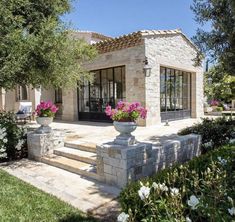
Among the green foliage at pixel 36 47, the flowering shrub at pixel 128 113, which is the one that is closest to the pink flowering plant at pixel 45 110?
the green foliage at pixel 36 47

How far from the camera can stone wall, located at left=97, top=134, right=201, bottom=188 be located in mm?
4551

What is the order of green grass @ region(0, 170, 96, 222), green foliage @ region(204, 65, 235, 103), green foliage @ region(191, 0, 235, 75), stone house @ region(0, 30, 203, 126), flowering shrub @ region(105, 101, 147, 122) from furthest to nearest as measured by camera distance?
1. green foliage @ region(204, 65, 235, 103)
2. stone house @ region(0, 30, 203, 126)
3. green foliage @ region(191, 0, 235, 75)
4. flowering shrub @ region(105, 101, 147, 122)
5. green grass @ region(0, 170, 96, 222)

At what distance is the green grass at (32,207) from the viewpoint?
3625 mm

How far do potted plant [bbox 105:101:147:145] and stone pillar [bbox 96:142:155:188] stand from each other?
206 millimetres

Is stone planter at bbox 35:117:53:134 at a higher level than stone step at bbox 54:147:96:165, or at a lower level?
higher

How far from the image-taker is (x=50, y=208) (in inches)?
154

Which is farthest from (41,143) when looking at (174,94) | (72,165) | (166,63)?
(174,94)

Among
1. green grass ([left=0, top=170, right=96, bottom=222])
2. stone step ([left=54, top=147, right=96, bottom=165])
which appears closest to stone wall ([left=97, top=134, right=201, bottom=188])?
stone step ([left=54, top=147, right=96, bottom=165])

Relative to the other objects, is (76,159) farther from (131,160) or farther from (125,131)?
(131,160)

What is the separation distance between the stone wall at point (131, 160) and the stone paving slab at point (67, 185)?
26 cm

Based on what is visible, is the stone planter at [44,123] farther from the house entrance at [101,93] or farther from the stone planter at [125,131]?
the house entrance at [101,93]

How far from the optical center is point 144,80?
10547 mm

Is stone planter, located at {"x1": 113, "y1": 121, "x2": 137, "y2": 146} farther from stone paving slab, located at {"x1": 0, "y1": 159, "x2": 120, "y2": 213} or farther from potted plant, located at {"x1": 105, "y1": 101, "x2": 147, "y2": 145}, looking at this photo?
stone paving slab, located at {"x1": 0, "y1": 159, "x2": 120, "y2": 213}

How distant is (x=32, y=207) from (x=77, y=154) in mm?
2589
